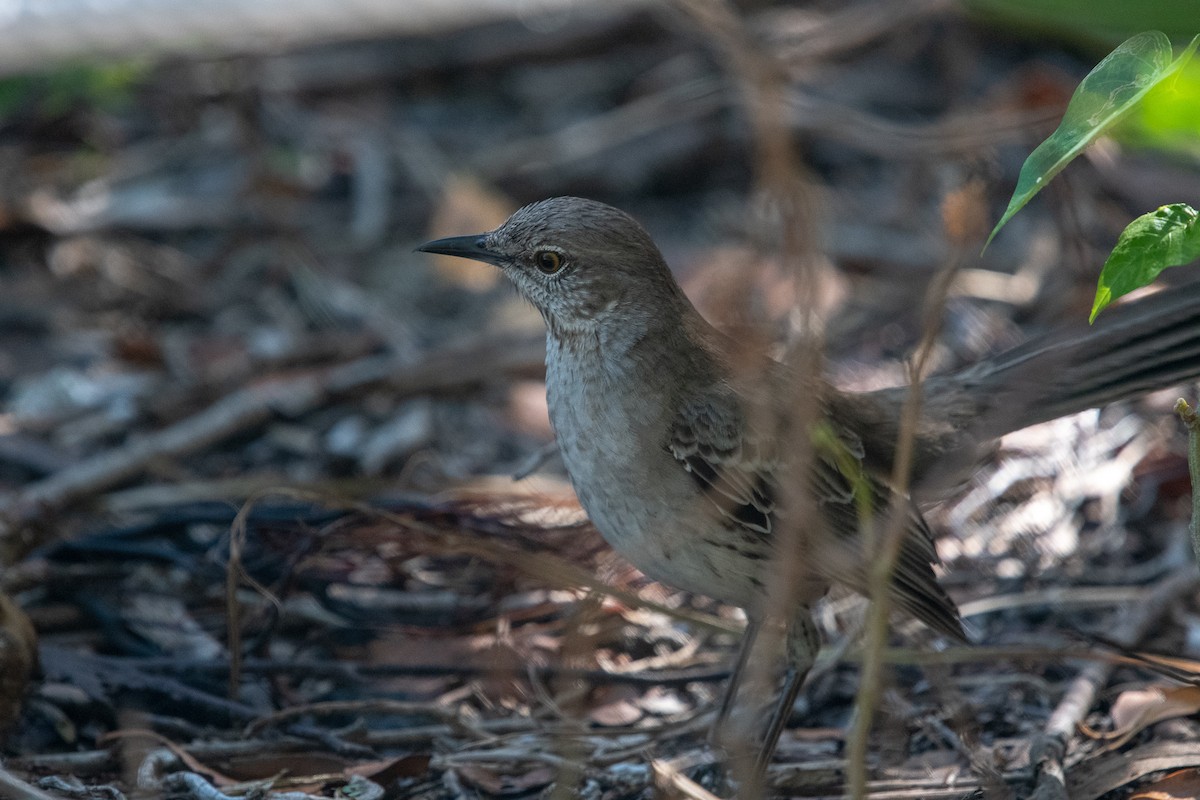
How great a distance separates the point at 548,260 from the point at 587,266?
161 mm

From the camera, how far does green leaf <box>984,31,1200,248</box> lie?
285 cm

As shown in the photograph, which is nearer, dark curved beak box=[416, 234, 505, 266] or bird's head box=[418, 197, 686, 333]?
bird's head box=[418, 197, 686, 333]

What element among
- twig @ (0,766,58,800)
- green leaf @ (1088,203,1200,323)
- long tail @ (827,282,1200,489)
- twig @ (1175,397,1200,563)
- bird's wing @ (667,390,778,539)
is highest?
long tail @ (827,282,1200,489)

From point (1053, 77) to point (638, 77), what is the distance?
Answer: 121 inches

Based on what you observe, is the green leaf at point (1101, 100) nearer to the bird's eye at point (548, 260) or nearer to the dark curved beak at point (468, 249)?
the bird's eye at point (548, 260)

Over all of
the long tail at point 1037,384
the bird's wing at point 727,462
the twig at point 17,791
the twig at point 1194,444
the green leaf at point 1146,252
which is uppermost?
the long tail at point 1037,384

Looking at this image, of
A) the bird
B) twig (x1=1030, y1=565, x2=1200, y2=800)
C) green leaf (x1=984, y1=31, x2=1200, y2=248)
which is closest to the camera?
green leaf (x1=984, y1=31, x2=1200, y2=248)

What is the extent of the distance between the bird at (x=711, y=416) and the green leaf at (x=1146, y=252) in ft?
4.33

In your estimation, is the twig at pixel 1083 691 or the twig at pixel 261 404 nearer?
the twig at pixel 1083 691

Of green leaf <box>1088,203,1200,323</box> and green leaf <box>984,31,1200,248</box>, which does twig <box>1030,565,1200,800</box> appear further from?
green leaf <box>984,31,1200,248</box>

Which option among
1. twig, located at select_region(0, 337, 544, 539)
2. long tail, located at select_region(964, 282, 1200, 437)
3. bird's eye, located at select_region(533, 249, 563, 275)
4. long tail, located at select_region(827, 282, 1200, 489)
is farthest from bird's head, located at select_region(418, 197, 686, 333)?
twig, located at select_region(0, 337, 544, 539)

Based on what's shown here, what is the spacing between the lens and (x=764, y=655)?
126 inches

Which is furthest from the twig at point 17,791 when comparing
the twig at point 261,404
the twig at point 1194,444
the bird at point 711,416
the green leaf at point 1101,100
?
the twig at point 1194,444

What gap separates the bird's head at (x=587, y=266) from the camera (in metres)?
4.73
